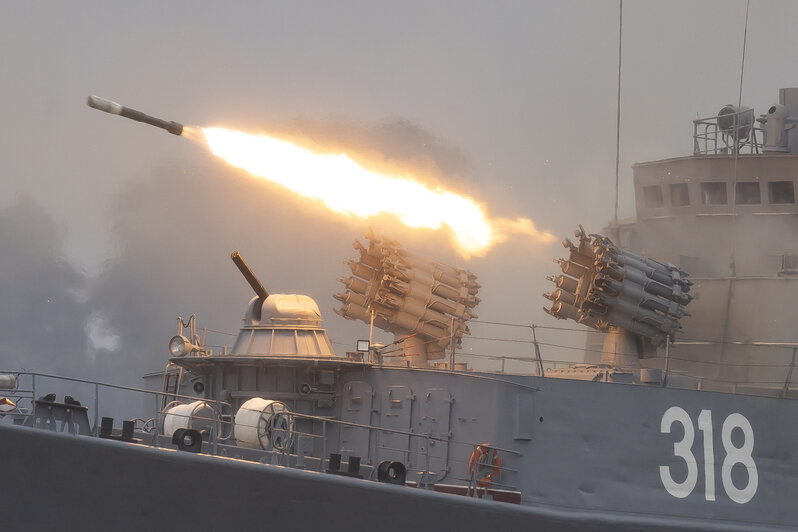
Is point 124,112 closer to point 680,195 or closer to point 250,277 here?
point 250,277

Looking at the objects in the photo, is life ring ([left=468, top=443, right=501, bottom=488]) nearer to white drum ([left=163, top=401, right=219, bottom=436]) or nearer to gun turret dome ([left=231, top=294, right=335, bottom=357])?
gun turret dome ([left=231, top=294, right=335, bottom=357])

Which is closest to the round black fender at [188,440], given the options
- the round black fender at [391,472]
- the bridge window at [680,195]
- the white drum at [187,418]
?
the round black fender at [391,472]

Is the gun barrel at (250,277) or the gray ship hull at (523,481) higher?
the gun barrel at (250,277)

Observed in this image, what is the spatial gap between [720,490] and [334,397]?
15.1 feet

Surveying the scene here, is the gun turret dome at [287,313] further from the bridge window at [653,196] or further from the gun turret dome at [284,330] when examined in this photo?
the bridge window at [653,196]

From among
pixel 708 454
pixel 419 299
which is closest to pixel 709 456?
pixel 708 454

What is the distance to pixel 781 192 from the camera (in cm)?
1889

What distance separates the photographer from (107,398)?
132 feet

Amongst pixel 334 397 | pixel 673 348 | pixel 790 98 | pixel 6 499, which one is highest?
pixel 790 98

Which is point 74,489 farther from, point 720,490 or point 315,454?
point 720,490

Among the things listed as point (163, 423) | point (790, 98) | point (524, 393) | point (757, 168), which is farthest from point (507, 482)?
point (790, 98)

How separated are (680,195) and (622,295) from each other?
4.51 m

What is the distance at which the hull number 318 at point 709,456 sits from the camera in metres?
13.9

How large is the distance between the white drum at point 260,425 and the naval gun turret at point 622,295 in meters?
4.87
